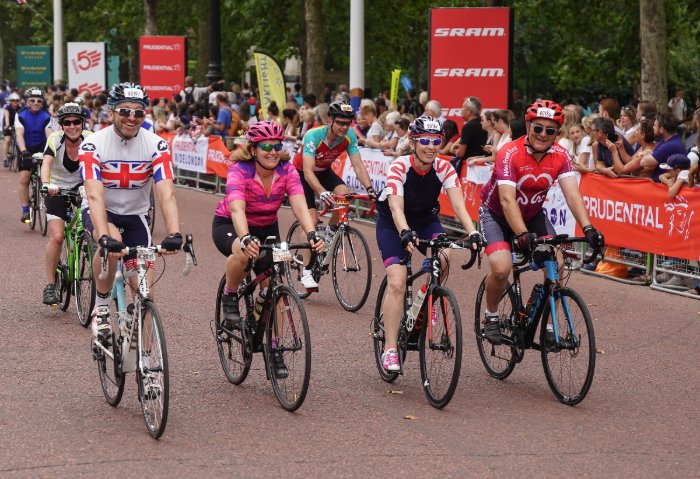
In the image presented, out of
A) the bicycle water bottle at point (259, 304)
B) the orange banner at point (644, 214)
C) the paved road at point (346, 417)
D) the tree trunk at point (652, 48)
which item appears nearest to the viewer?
the paved road at point (346, 417)

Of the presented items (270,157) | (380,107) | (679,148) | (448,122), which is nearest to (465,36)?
(448,122)

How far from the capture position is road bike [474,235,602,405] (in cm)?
797

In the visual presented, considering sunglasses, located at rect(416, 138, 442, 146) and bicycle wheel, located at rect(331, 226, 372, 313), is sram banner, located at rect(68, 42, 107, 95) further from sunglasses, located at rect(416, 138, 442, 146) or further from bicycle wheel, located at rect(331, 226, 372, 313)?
sunglasses, located at rect(416, 138, 442, 146)

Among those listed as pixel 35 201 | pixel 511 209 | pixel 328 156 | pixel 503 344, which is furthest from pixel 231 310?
pixel 35 201

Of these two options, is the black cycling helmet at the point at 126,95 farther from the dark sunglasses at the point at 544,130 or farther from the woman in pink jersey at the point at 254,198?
the dark sunglasses at the point at 544,130

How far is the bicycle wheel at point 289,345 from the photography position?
25.4 ft

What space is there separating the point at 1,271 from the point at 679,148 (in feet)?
23.9

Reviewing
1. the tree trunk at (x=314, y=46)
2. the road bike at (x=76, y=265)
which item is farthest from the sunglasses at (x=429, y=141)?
the tree trunk at (x=314, y=46)

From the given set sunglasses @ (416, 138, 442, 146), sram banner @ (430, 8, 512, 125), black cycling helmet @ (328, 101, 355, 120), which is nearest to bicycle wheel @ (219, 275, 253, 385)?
sunglasses @ (416, 138, 442, 146)

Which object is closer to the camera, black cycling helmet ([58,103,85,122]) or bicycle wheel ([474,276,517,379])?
bicycle wheel ([474,276,517,379])

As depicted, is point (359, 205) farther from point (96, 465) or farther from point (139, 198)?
point (96, 465)

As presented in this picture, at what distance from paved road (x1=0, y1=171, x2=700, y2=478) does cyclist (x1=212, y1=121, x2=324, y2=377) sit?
0.76 metres

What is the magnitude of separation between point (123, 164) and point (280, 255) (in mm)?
1259

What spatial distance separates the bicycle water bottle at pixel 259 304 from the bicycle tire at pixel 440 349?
3.29 feet
